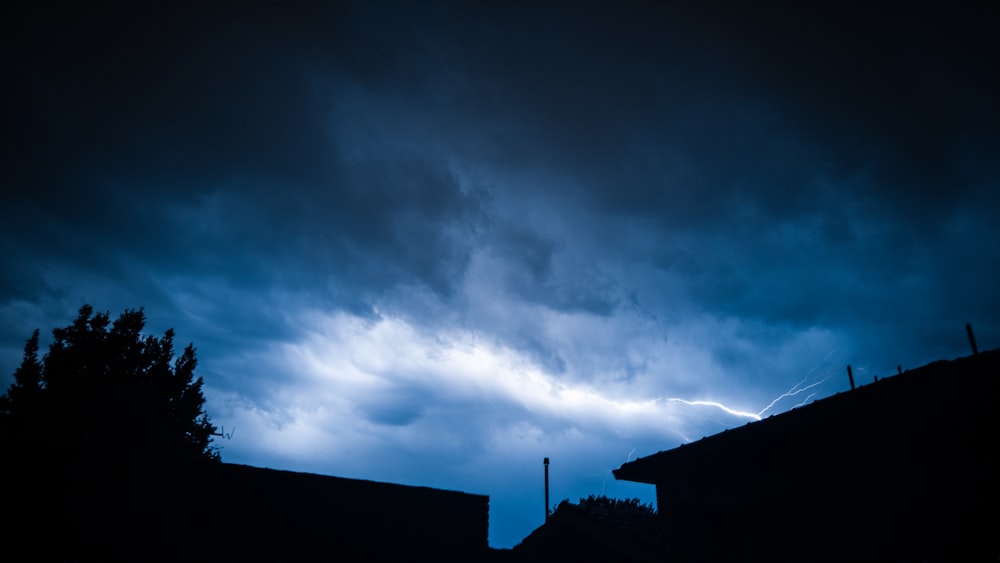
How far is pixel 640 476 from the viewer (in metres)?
15.5

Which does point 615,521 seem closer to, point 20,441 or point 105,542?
point 105,542

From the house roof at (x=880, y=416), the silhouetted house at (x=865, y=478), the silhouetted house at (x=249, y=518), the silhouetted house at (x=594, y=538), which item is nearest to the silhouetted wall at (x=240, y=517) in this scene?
the silhouetted house at (x=249, y=518)

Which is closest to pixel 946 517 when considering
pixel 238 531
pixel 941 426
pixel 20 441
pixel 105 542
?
pixel 941 426

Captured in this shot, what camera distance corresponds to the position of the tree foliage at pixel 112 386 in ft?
76.1

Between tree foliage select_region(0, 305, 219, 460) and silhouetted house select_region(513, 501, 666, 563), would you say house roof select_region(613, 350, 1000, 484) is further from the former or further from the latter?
tree foliage select_region(0, 305, 219, 460)

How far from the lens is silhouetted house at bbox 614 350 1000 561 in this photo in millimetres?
8328

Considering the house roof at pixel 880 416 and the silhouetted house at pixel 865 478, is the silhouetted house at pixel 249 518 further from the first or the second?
the house roof at pixel 880 416

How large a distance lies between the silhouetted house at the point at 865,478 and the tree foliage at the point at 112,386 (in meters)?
Answer: 24.6

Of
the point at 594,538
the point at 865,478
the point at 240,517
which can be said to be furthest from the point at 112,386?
the point at 865,478

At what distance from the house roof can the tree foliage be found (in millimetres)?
25544

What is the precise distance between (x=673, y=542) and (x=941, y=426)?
6967mm

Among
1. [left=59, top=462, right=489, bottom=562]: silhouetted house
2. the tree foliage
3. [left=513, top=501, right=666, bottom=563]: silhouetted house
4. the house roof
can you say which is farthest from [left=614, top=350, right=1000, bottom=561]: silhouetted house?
the tree foliage

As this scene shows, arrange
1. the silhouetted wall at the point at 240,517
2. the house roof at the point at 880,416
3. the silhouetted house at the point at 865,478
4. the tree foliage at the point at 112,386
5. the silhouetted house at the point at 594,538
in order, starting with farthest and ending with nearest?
the tree foliage at the point at 112,386, the silhouetted wall at the point at 240,517, the silhouetted house at the point at 594,538, the house roof at the point at 880,416, the silhouetted house at the point at 865,478

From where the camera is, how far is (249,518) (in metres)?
16.2
